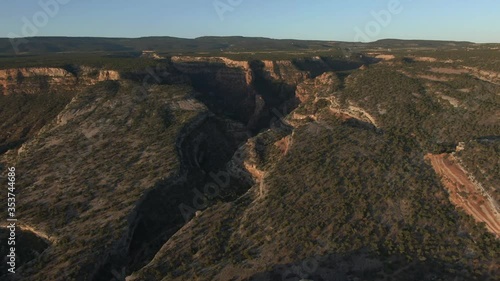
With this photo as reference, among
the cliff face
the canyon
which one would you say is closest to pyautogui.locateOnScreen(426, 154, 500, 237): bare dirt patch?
the canyon

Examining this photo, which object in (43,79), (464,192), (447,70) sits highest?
(43,79)

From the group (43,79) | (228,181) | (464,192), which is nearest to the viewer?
(464,192)

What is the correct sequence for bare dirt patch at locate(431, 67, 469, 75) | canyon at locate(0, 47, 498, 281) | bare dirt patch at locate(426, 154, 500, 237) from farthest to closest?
bare dirt patch at locate(431, 67, 469, 75) → bare dirt patch at locate(426, 154, 500, 237) → canyon at locate(0, 47, 498, 281)

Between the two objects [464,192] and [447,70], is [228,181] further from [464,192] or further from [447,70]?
[447,70]

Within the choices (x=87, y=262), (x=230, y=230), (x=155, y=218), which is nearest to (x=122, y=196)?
(x=155, y=218)

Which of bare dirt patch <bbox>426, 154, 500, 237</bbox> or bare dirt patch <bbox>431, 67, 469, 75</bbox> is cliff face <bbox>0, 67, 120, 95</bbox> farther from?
bare dirt patch <bbox>431, 67, 469, 75</bbox>

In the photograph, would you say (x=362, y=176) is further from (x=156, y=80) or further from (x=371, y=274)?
(x=156, y=80)

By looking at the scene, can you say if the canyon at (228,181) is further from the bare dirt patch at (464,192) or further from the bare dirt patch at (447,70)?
the bare dirt patch at (447,70)

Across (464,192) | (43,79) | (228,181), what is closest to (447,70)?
(464,192)
